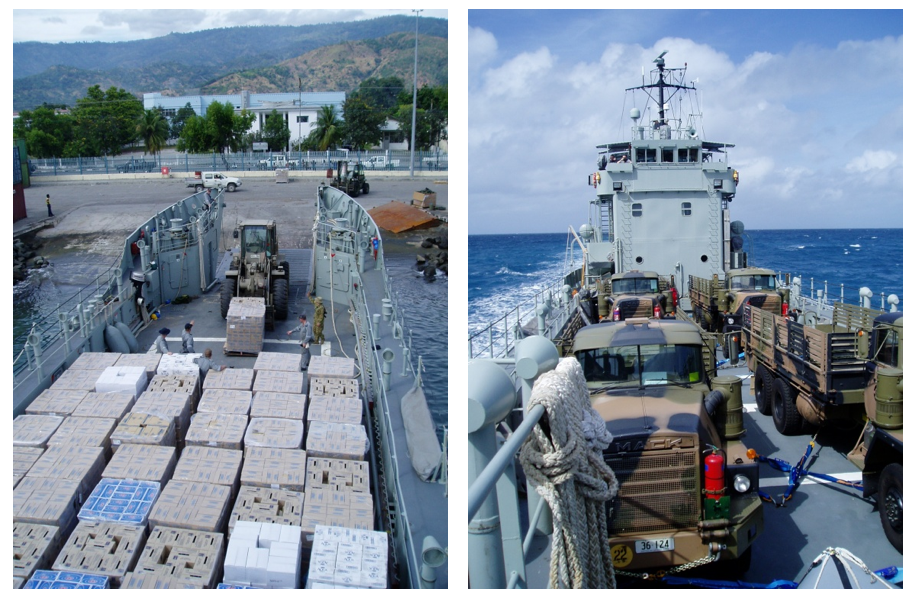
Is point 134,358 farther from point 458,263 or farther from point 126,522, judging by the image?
point 458,263

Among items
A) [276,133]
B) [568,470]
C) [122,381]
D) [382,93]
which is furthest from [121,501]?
[382,93]

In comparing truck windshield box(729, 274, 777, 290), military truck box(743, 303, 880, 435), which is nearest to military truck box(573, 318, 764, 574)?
military truck box(743, 303, 880, 435)

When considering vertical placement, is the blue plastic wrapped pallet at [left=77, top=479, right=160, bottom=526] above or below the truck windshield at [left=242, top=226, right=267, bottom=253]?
below

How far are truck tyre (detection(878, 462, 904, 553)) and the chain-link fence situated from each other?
36507 mm

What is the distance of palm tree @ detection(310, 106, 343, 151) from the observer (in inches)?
1729

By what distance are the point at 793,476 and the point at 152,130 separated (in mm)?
39969

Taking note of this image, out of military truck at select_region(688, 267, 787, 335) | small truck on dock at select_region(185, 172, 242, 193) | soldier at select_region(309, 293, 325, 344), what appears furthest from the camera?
small truck on dock at select_region(185, 172, 242, 193)

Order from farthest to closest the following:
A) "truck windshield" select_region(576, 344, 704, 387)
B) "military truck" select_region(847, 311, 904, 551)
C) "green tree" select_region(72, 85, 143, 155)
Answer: "green tree" select_region(72, 85, 143, 155)
"truck windshield" select_region(576, 344, 704, 387)
"military truck" select_region(847, 311, 904, 551)

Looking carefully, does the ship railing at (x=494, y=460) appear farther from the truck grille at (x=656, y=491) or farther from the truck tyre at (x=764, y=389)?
the truck tyre at (x=764, y=389)

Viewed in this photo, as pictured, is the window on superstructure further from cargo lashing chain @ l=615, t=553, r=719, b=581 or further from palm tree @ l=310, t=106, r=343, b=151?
palm tree @ l=310, t=106, r=343, b=151

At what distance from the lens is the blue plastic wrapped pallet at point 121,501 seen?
4109mm

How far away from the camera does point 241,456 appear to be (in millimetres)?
4949

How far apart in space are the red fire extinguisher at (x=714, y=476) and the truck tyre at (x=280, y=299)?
7.93m

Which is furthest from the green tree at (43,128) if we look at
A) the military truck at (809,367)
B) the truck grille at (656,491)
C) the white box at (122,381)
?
the truck grille at (656,491)
